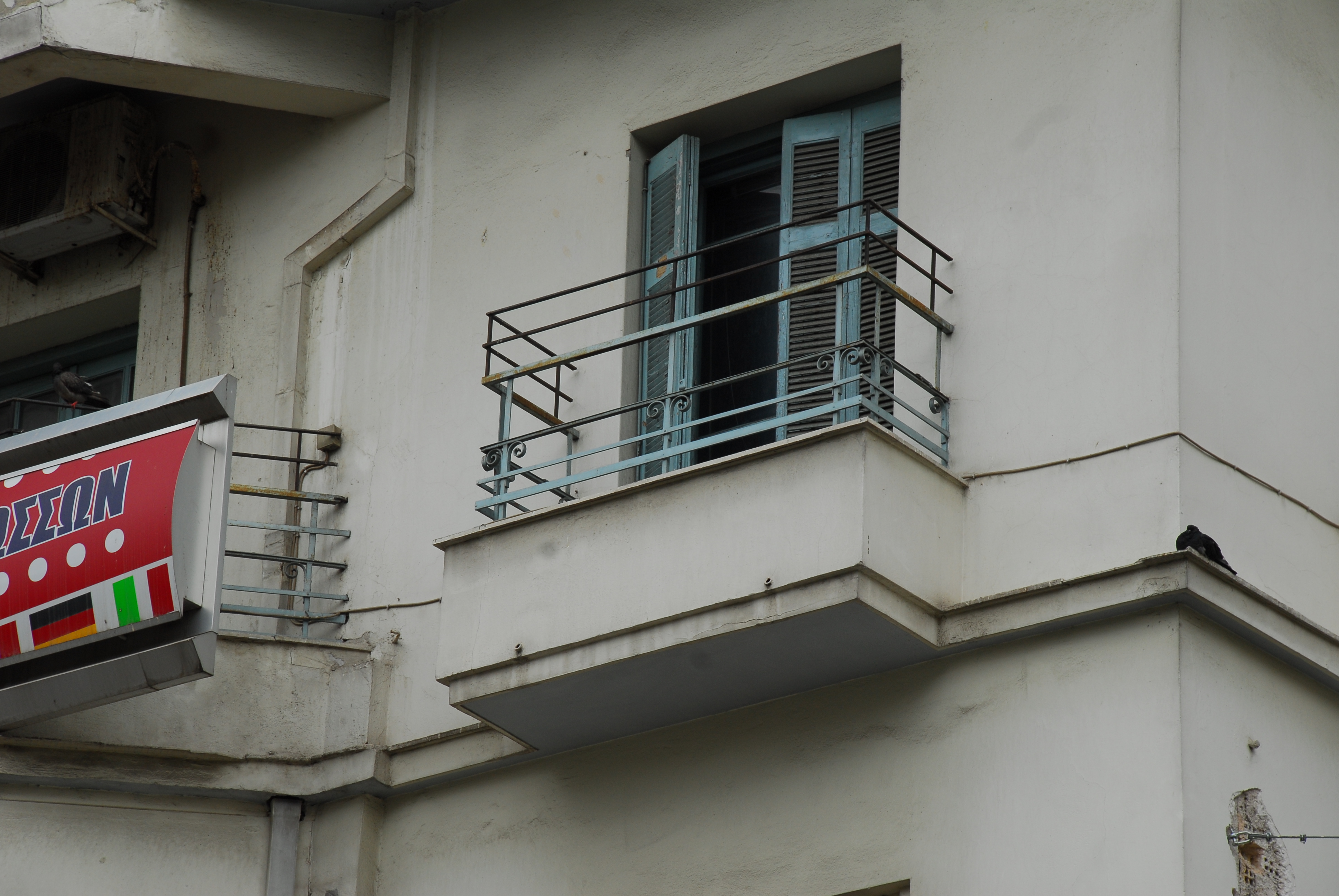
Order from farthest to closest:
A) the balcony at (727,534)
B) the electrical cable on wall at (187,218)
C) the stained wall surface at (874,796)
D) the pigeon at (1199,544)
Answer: the electrical cable on wall at (187,218)
the balcony at (727,534)
the pigeon at (1199,544)
the stained wall surface at (874,796)

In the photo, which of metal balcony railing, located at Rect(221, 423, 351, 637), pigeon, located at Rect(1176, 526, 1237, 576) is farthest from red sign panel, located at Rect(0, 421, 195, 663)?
pigeon, located at Rect(1176, 526, 1237, 576)

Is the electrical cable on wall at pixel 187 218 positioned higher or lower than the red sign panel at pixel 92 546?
higher

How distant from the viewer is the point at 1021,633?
27.7 ft

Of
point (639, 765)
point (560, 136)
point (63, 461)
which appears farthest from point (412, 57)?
point (639, 765)

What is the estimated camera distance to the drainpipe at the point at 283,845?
32.6 ft

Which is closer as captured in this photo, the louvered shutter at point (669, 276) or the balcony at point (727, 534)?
the balcony at point (727, 534)

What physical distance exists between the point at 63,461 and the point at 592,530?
2.67m

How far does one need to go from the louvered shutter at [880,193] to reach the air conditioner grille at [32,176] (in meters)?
4.90

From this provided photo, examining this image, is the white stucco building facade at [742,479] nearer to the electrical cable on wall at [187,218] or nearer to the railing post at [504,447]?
the electrical cable on wall at [187,218]

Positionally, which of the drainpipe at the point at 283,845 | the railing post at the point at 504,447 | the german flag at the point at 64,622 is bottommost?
the drainpipe at the point at 283,845

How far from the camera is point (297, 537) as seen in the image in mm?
10875

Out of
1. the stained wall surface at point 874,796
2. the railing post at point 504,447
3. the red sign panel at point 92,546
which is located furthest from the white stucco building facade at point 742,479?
the red sign panel at point 92,546

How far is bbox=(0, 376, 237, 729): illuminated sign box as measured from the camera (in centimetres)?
935

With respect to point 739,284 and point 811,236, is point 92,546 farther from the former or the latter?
point 811,236
